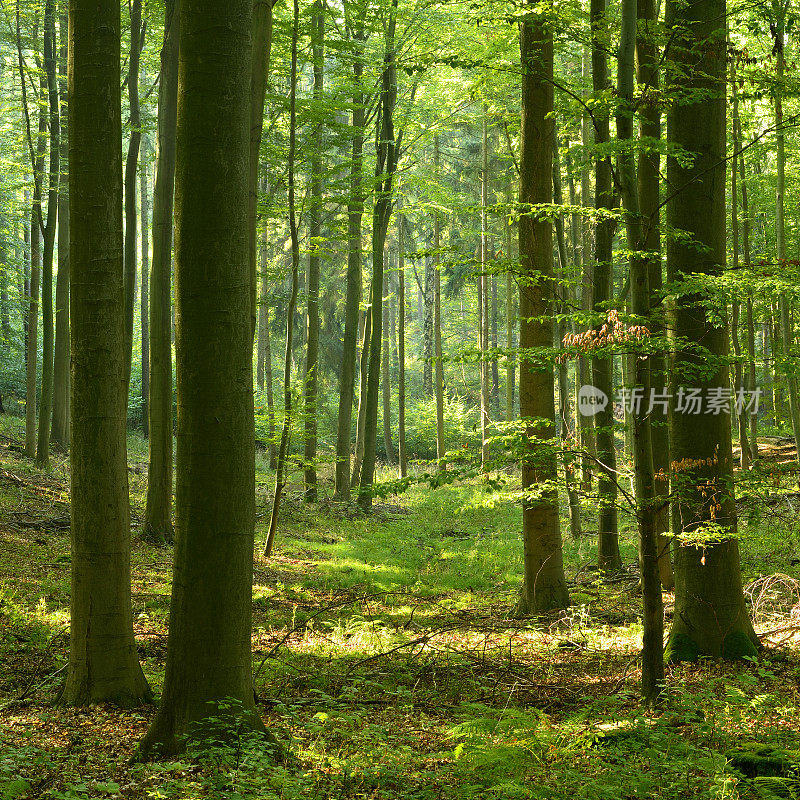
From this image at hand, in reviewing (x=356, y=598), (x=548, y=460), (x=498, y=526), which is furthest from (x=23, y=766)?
(x=498, y=526)

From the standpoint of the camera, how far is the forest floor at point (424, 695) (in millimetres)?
3539

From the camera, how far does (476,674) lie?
→ 5.97 metres

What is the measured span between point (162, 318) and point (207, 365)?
690 centimetres

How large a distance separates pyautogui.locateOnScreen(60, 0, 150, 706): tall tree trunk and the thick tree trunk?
514cm

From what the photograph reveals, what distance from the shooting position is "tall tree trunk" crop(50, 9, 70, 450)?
15.2 m

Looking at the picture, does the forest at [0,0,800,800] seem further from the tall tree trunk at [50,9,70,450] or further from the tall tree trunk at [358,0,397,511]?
the tall tree trunk at [50,9,70,450]

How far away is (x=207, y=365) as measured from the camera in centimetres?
379

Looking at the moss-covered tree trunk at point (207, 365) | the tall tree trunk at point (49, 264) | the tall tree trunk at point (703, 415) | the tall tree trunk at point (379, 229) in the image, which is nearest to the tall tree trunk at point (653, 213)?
the tall tree trunk at point (703, 415)

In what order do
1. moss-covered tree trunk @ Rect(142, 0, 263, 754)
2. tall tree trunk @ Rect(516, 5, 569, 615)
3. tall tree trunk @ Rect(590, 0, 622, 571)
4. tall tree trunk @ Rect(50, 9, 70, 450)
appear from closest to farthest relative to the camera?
moss-covered tree trunk @ Rect(142, 0, 263, 754) → tall tree trunk @ Rect(516, 5, 569, 615) → tall tree trunk @ Rect(590, 0, 622, 571) → tall tree trunk @ Rect(50, 9, 70, 450)

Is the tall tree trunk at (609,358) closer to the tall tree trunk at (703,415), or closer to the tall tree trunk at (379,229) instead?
the tall tree trunk at (703,415)

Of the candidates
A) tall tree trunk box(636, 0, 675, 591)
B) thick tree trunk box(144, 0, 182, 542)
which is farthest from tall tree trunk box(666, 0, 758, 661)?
thick tree trunk box(144, 0, 182, 542)

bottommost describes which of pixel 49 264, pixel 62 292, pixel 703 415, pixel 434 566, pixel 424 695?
pixel 434 566

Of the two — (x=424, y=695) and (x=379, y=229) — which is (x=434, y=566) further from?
(x=379, y=229)

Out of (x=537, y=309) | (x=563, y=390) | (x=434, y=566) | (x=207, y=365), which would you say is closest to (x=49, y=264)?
(x=434, y=566)
